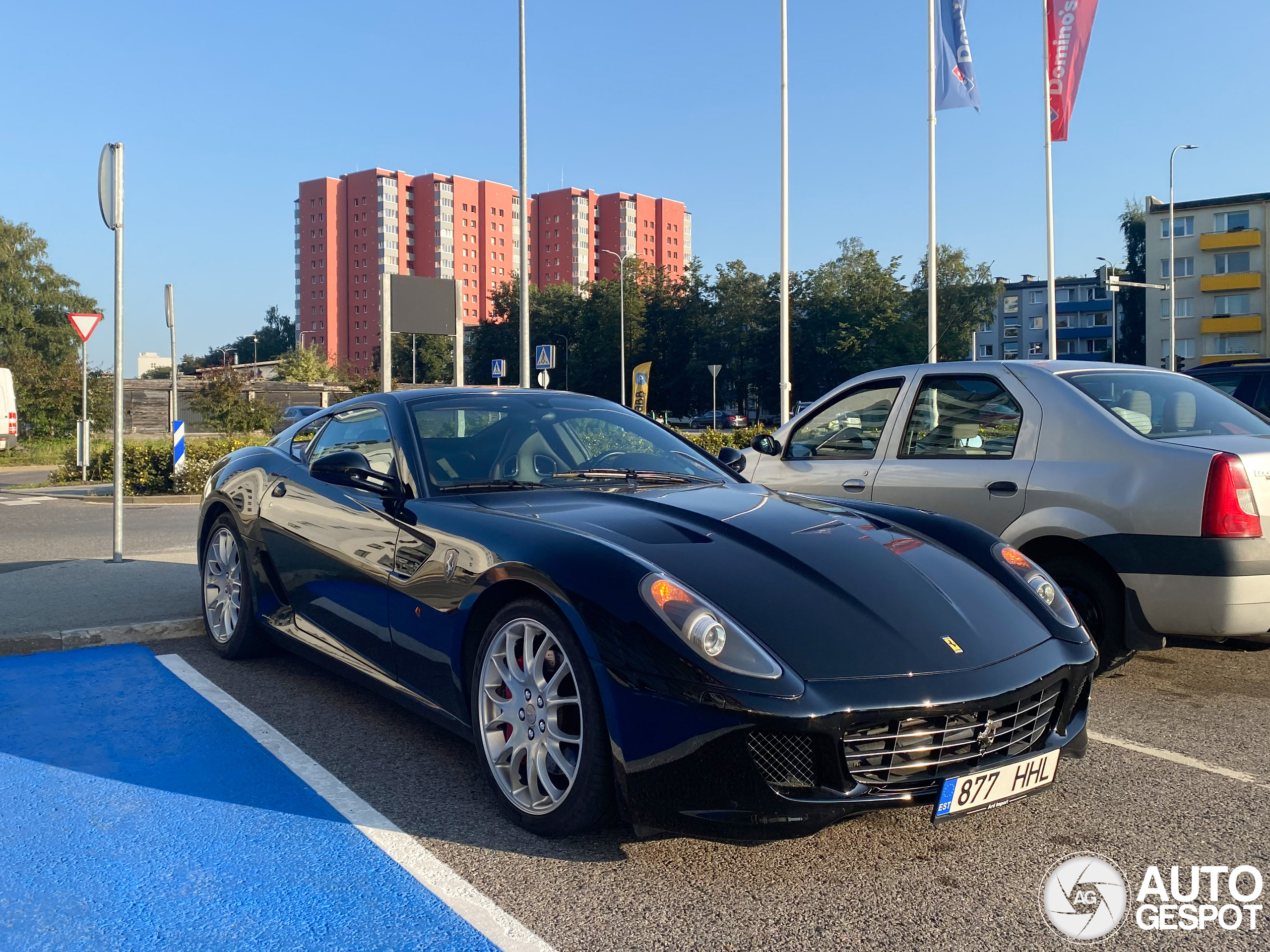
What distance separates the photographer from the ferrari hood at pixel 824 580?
9.66 feet

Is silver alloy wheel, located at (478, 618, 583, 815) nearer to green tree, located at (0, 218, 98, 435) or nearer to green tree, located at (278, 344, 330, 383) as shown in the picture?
green tree, located at (0, 218, 98, 435)

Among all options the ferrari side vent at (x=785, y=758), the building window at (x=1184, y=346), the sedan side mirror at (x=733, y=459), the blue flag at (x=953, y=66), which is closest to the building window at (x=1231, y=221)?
the building window at (x=1184, y=346)

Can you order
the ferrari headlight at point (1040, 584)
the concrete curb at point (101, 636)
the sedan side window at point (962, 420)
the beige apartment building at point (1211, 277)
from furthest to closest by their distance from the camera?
the beige apartment building at point (1211, 277), the concrete curb at point (101, 636), the sedan side window at point (962, 420), the ferrari headlight at point (1040, 584)

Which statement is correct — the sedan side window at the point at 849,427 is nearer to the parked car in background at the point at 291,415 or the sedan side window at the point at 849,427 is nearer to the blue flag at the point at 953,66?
the parked car in background at the point at 291,415

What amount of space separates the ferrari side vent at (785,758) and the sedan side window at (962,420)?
3.11m

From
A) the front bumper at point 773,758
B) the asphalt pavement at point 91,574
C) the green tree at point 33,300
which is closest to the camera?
the front bumper at point 773,758

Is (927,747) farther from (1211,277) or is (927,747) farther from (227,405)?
(1211,277)

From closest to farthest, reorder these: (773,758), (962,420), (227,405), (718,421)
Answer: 1. (773,758)
2. (962,420)
3. (227,405)
4. (718,421)

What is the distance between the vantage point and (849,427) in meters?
6.39

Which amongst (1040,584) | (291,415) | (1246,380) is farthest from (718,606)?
(291,415)

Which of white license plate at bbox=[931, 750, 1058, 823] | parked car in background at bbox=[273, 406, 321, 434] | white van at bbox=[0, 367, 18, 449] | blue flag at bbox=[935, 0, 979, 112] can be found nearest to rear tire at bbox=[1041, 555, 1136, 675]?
white license plate at bbox=[931, 750, 1058, 823]

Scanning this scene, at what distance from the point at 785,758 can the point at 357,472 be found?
2.17 metres

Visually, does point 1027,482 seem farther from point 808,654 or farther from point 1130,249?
point 1130,249

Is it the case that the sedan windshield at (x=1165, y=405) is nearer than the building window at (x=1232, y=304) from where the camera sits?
Yes
